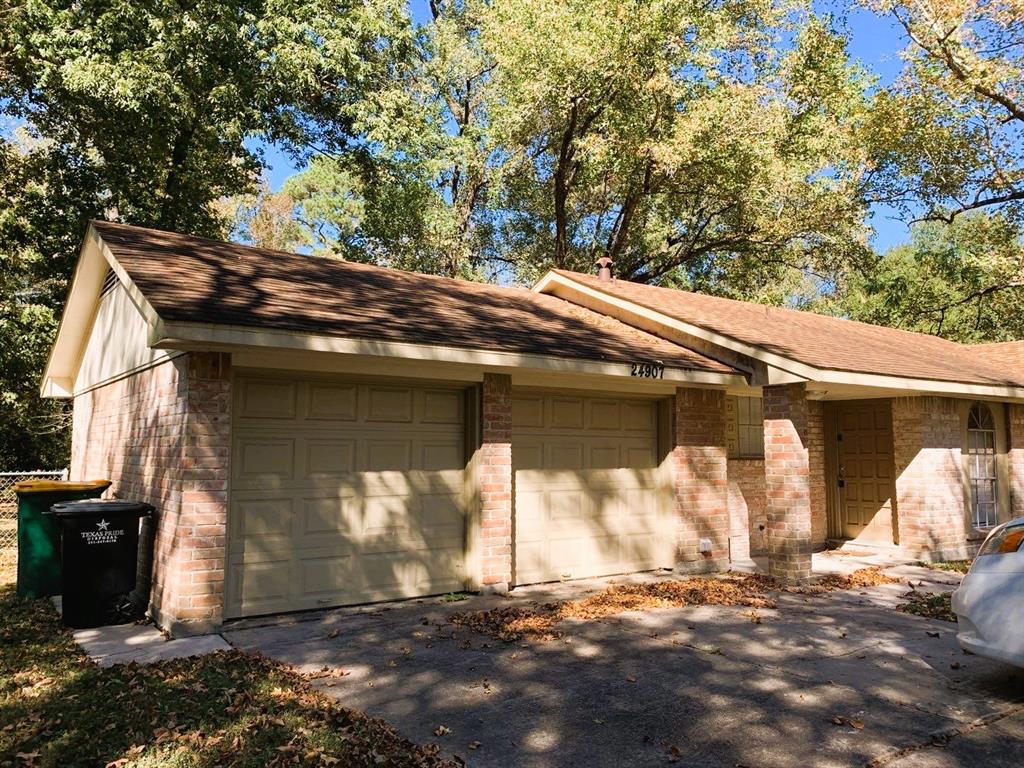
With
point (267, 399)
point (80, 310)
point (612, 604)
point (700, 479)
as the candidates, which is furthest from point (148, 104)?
point (612, 604)

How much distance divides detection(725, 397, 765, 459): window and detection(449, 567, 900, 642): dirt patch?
2.20 m

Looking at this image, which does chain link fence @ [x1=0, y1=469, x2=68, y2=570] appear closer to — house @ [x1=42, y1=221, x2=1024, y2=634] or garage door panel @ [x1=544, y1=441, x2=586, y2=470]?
house @ [x1=42, y1=221, x2=1024, y2=634]

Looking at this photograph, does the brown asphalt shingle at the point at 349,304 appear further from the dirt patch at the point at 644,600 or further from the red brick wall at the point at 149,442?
the dirt patch at the point at 644,600

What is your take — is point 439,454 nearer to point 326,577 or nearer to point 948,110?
point 326,577

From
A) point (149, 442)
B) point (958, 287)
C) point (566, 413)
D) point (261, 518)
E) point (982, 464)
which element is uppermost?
point (958, 287)

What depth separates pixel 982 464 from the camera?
12.5 m

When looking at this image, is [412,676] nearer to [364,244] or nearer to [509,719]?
[509,719]

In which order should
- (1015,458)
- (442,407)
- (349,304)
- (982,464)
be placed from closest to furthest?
(349,304) → (442,407) → (982,464) → (1015,458)

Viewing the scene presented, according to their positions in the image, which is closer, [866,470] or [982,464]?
[982,464]

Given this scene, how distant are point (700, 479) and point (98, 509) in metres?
7.27

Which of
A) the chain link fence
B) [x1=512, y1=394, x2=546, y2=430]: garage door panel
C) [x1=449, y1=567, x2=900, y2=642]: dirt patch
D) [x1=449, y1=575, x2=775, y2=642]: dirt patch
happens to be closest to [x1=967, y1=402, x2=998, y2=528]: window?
[x1=449, y1=567, x2=900, y2=642]: dirt patch

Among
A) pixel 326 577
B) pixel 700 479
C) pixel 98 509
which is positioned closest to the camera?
pixel 98 509

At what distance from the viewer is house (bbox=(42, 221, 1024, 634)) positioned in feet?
22.2

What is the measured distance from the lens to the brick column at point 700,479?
9.79m
